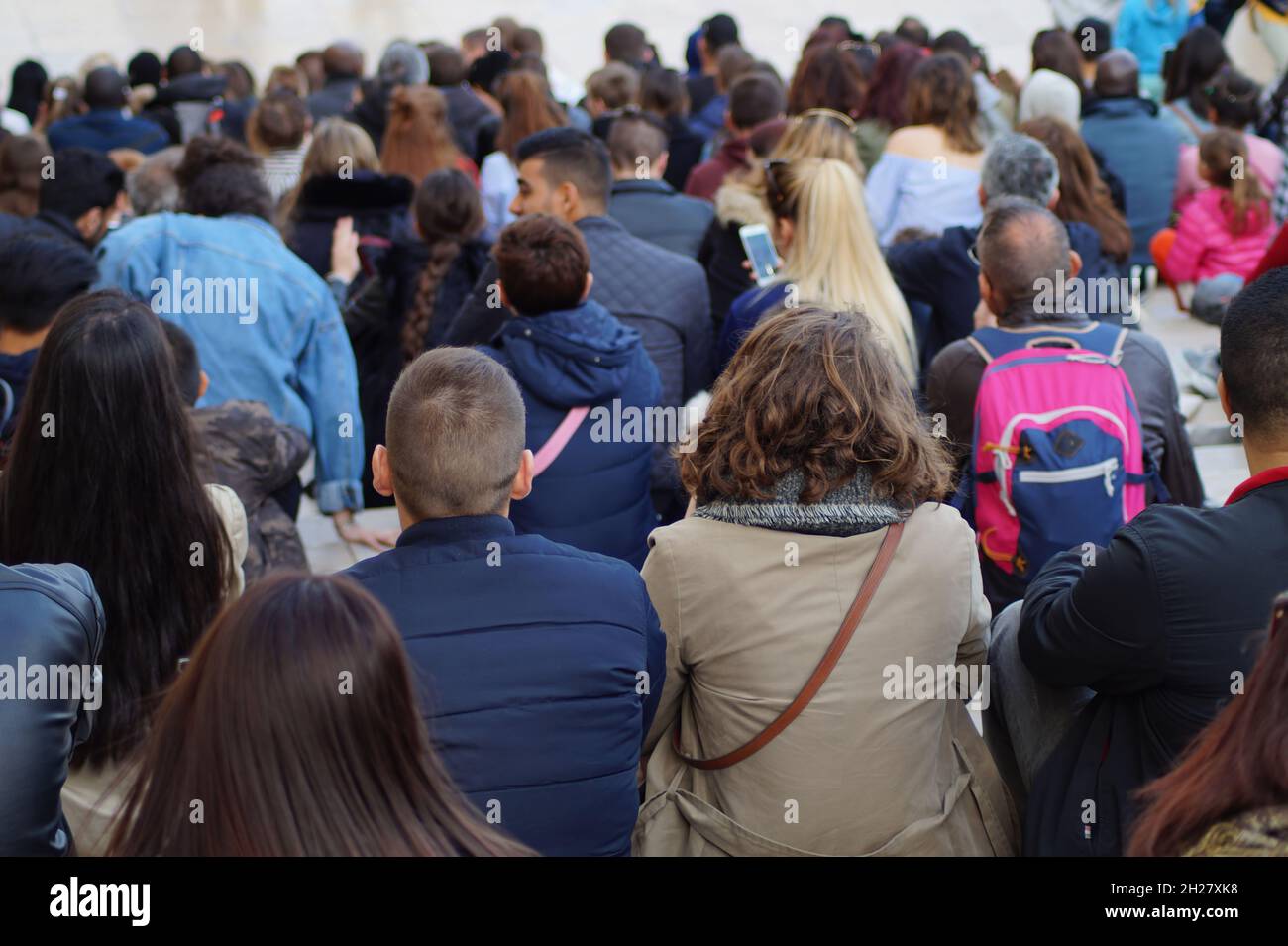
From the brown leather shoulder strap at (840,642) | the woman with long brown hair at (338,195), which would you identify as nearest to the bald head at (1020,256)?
the brown leather shoulder strap at (840,642)

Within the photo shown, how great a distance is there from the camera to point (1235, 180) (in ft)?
Answer: 25.1

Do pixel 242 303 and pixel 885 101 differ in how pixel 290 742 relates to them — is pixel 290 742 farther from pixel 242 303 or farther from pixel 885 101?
pixel 885 101

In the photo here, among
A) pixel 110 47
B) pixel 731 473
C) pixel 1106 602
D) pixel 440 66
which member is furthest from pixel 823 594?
pixel 110 47

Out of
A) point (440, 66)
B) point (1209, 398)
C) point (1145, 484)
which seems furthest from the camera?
point (440, 66)

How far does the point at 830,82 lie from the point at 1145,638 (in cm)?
534

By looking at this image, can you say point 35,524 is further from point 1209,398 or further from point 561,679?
point 1209,398

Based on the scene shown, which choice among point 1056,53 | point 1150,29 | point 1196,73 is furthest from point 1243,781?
point 1150,29

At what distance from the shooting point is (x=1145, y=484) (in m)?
3.66

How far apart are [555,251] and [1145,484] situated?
5.57 feet

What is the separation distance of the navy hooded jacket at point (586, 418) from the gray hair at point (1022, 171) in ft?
5.41

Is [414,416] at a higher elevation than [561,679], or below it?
higher

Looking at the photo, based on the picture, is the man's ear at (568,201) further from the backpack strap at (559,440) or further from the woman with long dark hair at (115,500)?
the woman with long dark hair at (115,500)

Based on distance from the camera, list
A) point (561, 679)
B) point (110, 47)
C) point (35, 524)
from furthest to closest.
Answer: point (110, 47) → point (35, 524) → point (561, 679)

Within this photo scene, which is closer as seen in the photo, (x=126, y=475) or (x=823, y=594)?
(x=823, y=594)
